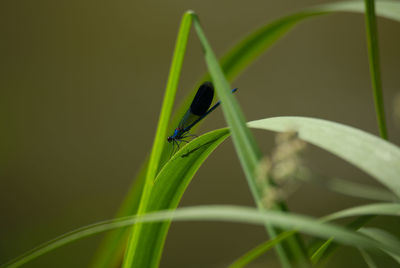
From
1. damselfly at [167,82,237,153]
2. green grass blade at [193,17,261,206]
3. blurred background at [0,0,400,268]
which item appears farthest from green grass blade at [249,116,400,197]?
blurred background at [0,0,400,268]

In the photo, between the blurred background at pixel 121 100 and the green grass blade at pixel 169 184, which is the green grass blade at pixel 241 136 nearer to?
the green grass blade at pixel 169 184

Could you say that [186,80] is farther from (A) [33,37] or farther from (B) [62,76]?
(A) [33,37]

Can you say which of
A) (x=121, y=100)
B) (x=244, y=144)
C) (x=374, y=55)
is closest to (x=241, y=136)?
(x=244, y=144)

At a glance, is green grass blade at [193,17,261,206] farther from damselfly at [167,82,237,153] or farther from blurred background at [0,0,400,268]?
blurred background at [0,0,400,268]

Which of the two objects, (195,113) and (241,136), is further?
(195,113)

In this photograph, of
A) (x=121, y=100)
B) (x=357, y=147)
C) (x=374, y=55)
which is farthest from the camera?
(x=121, y=100)

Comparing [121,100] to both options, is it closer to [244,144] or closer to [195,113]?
[195,113]

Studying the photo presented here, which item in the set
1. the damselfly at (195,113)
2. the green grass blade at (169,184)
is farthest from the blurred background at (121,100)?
the green grass blade at (169,184)

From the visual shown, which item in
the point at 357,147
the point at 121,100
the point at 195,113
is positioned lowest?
the point at 357,147
